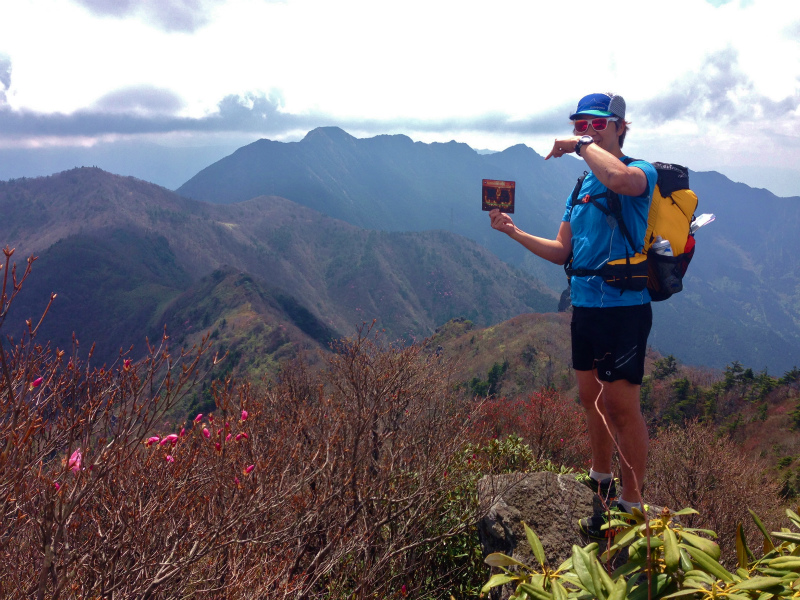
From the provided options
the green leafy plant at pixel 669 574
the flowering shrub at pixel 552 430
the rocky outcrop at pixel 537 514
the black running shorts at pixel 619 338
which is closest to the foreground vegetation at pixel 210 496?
the green leafy plant at pixel 669 574

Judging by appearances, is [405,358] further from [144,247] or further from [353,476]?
[144,247]

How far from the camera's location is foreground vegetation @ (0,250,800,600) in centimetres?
241

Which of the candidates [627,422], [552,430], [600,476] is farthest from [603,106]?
[552,430]

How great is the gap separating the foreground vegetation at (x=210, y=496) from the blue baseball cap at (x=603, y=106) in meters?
2.38

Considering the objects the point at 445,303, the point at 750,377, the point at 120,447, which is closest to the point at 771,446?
the point at 750,377

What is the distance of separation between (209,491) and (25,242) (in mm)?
226041

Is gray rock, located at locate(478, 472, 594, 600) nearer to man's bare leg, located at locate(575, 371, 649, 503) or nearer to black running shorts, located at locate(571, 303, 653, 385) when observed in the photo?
man's bare leg, located at locate(575, 371, 649, 503)

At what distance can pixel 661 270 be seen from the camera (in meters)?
3.04

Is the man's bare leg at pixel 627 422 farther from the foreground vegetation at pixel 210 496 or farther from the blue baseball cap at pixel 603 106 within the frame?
the blue baseball cap at pixel 603 106

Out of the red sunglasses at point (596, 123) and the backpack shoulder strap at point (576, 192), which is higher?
the red sunglasses at point (596, 123)

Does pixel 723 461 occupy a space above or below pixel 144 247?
above

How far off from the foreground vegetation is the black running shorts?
1.19m

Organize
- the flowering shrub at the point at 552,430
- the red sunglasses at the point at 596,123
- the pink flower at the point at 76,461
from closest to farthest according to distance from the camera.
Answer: the pink flower at the point at 76,461
the red sunglasses at the point at 596,123
the flowering shrub at the point at 552,430

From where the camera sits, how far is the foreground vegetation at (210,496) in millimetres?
2412
